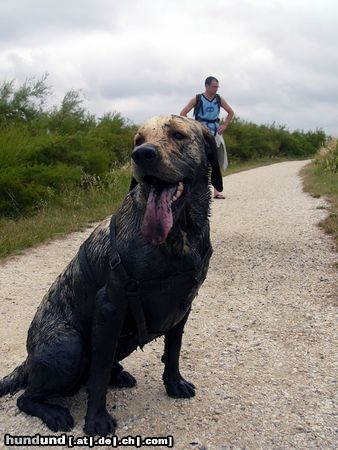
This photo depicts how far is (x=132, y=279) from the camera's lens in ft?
8.34

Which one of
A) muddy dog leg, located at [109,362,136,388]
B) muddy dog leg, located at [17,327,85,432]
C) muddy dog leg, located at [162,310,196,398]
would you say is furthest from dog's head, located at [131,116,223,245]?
muddy dog leg, located at [109,362,136,388]

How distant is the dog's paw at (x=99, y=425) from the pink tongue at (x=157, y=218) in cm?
108

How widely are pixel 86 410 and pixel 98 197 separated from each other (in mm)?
7750

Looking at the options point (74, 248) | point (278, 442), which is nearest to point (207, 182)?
point (278, 442)

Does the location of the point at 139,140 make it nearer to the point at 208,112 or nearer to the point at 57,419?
the point at 57,419

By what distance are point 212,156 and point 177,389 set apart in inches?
58.7

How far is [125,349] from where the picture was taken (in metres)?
2.94

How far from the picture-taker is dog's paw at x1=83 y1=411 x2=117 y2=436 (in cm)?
275

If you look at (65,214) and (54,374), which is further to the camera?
(65,214)

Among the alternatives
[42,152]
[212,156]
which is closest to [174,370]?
[212,156]

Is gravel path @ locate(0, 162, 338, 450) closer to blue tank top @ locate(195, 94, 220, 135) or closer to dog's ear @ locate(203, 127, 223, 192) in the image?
dog's ear @ locate(203, 127, 223, 192)

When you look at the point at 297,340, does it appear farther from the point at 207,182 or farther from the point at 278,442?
the point at 207,182

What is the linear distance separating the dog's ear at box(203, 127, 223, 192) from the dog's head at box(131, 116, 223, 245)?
0.30 feet

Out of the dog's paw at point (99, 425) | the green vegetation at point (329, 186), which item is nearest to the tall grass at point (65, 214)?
the green vegetation at point (329, 186)
